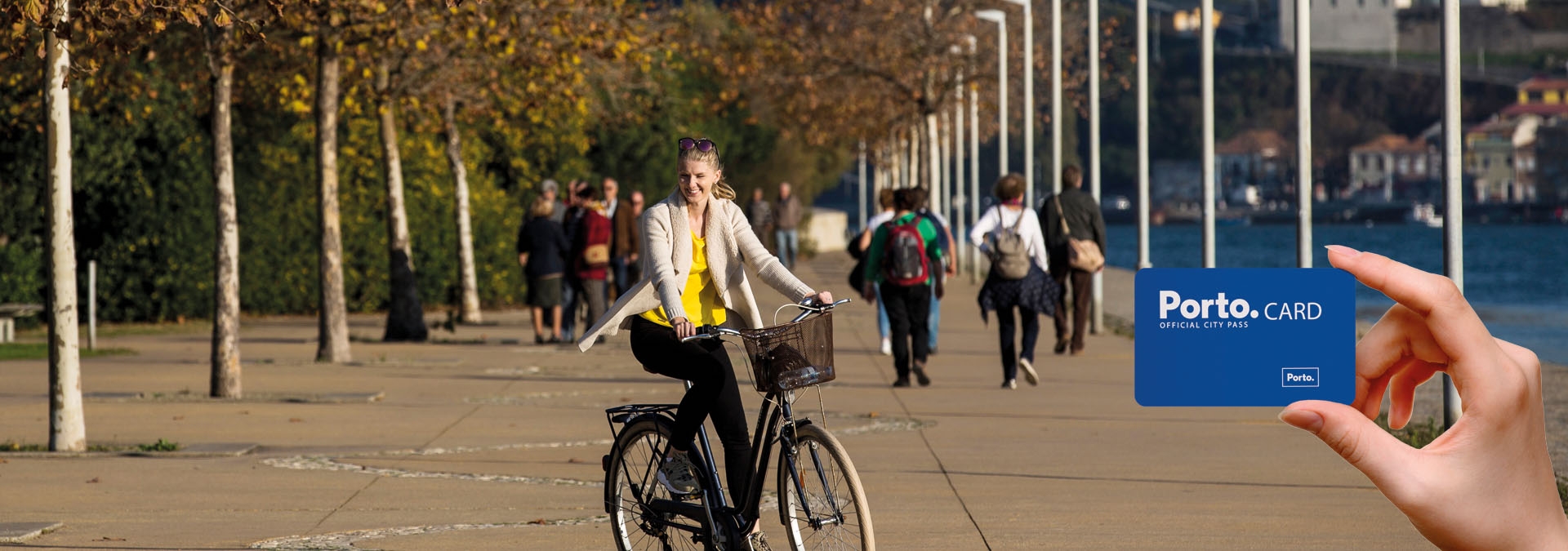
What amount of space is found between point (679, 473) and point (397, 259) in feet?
50.1

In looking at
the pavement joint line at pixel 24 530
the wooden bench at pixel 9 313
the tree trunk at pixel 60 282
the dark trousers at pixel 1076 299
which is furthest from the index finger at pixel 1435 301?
the wooden bench at pixel 9 313

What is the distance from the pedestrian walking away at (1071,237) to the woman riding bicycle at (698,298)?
12.5 meters

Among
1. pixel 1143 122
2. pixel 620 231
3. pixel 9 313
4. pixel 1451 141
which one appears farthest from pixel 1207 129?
pixel 9 313

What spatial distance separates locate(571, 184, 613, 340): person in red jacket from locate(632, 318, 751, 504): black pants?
42.8 ft

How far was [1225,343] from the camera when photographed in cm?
260

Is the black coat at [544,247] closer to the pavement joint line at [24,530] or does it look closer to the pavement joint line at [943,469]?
the pavement joint line at [943,469]

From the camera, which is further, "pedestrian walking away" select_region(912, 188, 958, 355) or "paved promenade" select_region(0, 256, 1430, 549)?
"pedestrian walking away" select_region(912, 188, 958, 355)

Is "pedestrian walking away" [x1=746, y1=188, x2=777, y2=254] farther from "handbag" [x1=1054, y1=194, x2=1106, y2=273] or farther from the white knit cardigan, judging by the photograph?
the white knit cardigan

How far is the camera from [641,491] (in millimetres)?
6617

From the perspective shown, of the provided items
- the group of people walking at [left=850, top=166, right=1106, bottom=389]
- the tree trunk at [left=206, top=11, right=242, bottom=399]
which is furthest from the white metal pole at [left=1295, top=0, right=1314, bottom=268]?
the tree trunk at [left=206, top=11, right=242, bottom=399]

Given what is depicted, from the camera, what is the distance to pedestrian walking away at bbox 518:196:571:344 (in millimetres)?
20234

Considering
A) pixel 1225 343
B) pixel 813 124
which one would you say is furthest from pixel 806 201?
pixel 1225 343

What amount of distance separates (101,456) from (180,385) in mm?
5018

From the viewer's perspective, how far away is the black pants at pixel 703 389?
20.3 feet
